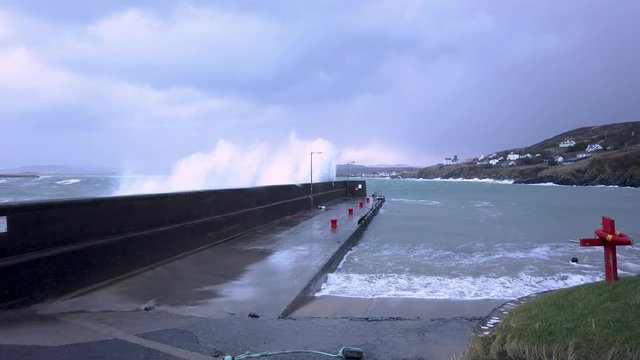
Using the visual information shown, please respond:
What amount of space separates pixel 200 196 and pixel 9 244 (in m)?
7.15

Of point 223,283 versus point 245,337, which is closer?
point 245,337

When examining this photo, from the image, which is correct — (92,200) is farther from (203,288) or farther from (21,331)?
(21,331)

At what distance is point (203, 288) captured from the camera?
28.7 feet

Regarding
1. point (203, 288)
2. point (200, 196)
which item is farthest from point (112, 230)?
point (200, 196)

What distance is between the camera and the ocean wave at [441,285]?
35.0 feet

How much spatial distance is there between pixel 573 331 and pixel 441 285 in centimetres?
717

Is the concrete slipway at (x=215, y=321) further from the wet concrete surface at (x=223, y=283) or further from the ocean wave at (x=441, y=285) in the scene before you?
the ocean wave at (x=441, y=285)

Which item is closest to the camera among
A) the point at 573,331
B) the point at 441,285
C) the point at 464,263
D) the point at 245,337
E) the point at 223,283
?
the point at 573,331

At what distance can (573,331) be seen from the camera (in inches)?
192

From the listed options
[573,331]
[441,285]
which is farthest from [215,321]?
[441,285]

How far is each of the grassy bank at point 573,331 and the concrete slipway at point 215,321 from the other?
1.90 ft

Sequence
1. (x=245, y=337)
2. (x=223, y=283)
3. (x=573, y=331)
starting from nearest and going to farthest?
1. (x=573, y=331)
2. (x=245, y=337)
3. (x=223, y=283)

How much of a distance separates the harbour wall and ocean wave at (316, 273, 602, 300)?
338 cm

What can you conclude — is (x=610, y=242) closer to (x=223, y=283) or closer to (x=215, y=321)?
(x=215, y=321)
